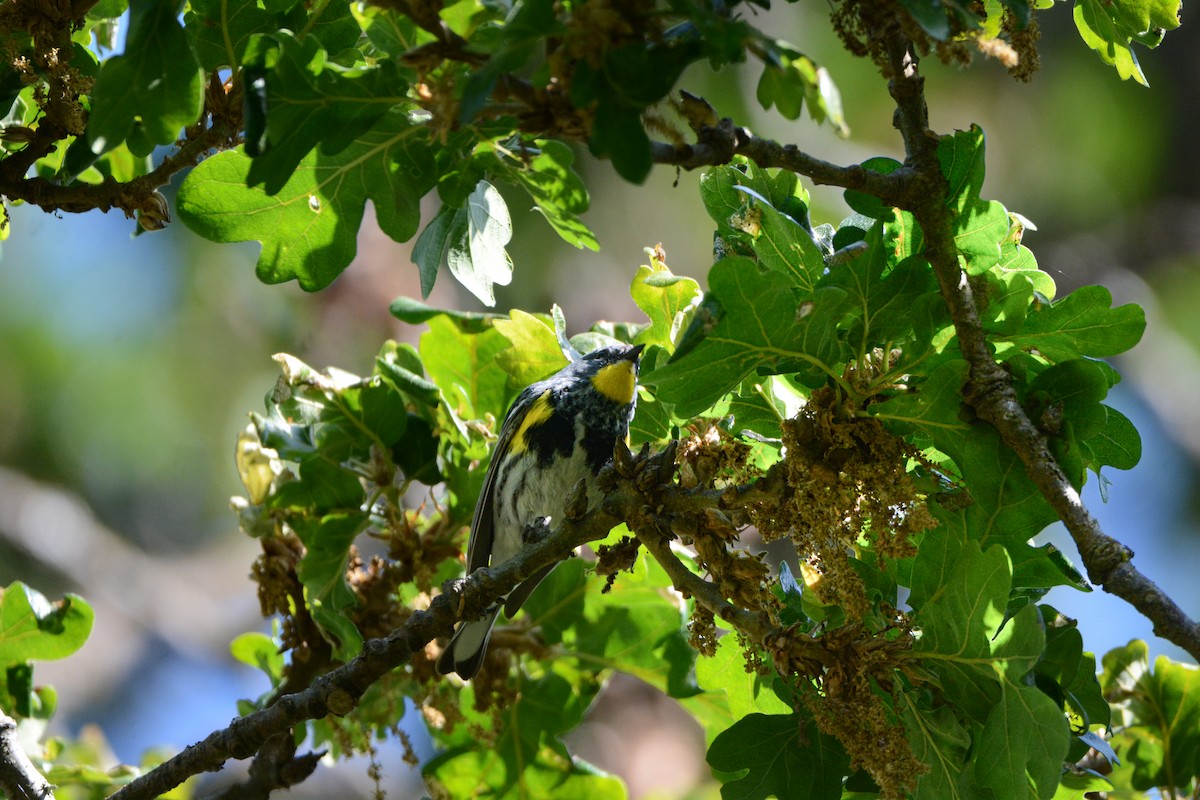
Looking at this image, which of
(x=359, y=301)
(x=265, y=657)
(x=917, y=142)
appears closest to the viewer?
(x=917, y=142)

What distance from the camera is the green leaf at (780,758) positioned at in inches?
58.8

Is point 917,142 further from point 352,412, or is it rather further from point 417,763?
point 417,763

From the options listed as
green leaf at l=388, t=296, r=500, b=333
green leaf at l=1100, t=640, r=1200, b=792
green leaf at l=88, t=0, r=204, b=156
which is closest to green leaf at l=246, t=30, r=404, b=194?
green leaf at l=88, t=0, r=204, b=156

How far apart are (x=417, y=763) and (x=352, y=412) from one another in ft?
2.24

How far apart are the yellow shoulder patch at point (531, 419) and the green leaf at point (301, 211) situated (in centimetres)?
117

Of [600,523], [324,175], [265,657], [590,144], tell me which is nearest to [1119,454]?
[600,523]

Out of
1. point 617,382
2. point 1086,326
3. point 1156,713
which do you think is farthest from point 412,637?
point 1156,713

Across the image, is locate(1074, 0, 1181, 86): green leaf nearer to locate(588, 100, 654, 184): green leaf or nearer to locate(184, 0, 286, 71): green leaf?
locate(588, 100, 654, 184): green leaf

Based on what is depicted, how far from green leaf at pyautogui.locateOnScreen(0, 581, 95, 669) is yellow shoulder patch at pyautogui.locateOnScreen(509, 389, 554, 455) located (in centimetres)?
100

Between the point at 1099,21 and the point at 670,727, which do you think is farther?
the point at 670,727

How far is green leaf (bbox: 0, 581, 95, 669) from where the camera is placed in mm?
1938

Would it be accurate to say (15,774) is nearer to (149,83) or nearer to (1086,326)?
(149,83)

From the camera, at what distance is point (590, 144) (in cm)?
101

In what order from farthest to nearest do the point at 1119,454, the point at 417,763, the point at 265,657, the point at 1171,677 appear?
1. the point at 265,657
2. the point at 417,763
3. the point at 1171,677
4. the point at 1119,454
